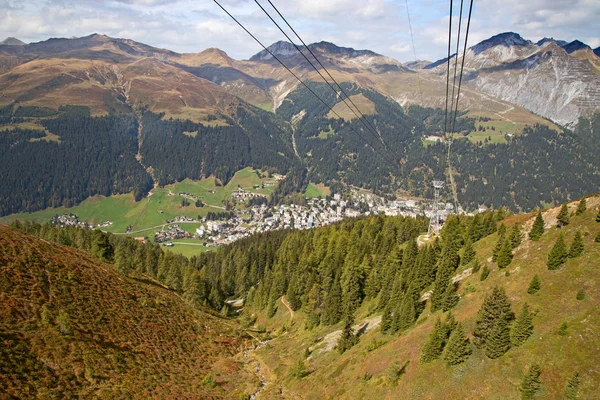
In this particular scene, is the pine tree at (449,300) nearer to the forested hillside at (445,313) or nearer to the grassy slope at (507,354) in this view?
the forested hillside at (445,313)

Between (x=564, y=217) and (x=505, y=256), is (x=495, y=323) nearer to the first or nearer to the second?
(x=505, y=256)

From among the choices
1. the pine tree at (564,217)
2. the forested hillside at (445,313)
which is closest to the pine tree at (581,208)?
the forested hillside at (445,313)

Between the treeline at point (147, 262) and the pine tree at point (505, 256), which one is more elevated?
the pine tree at point (505, 256)

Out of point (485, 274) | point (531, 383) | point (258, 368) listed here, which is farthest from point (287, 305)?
point (531, 383)

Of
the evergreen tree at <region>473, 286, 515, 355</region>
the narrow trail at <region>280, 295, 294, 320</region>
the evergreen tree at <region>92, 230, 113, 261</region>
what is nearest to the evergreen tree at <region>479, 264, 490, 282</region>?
the evergreen tree at <region>473, 286, 515, 355</region>

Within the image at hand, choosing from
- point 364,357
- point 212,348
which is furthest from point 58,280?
point 364,357

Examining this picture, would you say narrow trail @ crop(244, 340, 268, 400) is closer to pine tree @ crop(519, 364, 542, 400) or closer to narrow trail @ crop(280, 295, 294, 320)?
narrow trail @ crop(280, 295, 294, 320)
